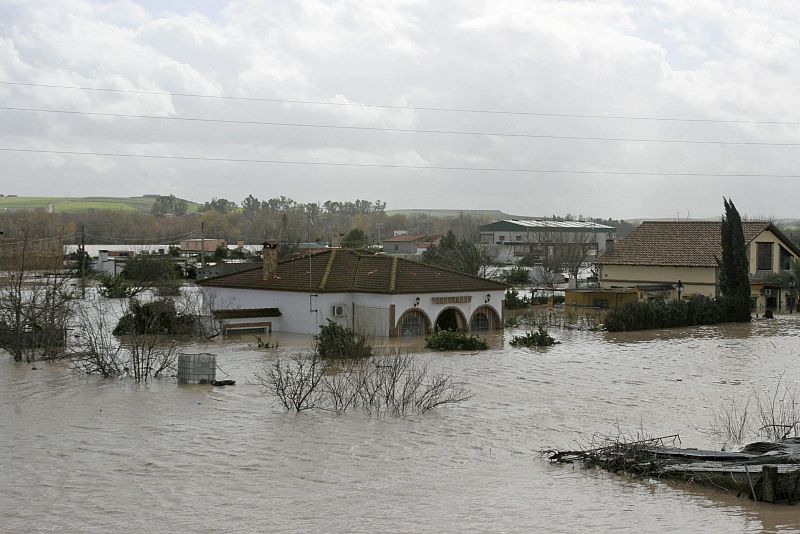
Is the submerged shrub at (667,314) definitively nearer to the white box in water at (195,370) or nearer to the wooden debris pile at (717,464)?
the white box in water at (195,370)

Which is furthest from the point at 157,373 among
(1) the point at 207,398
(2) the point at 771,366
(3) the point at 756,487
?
(2) the point at 771,366

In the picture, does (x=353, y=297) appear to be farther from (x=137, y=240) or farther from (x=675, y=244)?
(x=137, y=240)

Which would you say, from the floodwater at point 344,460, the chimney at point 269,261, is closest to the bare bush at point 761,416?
the floodwater at point 344,460

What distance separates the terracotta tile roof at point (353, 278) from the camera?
40594 mm

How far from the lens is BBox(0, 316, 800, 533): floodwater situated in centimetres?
1445

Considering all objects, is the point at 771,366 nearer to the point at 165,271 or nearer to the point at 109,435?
the point at 109,435

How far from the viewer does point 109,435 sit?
19750 millimetres

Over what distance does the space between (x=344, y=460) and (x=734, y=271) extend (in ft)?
128

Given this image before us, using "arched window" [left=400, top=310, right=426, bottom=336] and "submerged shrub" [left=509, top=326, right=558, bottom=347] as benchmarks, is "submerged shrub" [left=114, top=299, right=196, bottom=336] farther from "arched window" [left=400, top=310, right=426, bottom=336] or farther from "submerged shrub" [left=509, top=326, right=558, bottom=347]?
"submerged shrub" [left=509, top=326, right=558, bottom=347]

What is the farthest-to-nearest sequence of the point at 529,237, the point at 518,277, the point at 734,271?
the point at 529,237 → the point at 518,277 → the point at 734,271

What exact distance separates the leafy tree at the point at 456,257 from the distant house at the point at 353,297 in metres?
24.4

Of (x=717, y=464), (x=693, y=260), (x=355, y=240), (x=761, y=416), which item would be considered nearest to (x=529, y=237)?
(x=355, y=240)

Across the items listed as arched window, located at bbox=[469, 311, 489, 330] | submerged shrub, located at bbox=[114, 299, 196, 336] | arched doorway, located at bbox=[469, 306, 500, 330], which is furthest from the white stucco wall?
submerged shrub, located at bbox=[114, 299, 196, 336]

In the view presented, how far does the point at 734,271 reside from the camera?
52188mm
